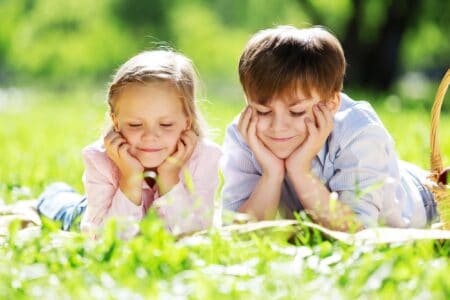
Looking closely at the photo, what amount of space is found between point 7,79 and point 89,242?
35.9m

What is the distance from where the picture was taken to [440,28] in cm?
1712

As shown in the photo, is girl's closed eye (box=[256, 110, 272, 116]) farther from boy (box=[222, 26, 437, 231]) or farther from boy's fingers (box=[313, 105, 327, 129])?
boy's fingers (box=[313, 105, 327, 129])

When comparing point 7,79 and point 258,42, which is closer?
point 258,42

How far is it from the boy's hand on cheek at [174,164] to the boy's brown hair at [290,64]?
0.31m

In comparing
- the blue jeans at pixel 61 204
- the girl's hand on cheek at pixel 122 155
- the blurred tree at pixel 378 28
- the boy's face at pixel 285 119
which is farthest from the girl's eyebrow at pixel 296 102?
the blurred tree at pixel 378 28

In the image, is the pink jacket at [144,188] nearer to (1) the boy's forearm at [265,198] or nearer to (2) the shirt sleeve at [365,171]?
(1) the boy's forearm at [265,198]

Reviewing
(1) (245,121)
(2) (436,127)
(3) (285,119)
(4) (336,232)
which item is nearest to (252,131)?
(1) (245,121)

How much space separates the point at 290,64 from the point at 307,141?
0.31 meters

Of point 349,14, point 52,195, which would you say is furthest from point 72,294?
point 349,14

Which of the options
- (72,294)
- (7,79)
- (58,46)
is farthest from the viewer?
(7,79)

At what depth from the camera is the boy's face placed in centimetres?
371

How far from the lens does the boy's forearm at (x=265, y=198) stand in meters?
3.84

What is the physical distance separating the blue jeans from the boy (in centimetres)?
85

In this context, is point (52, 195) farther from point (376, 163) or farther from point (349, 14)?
point (349, 14)
